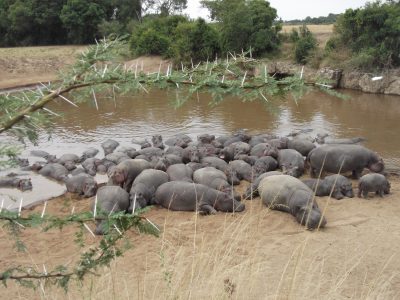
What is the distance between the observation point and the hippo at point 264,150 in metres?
10.1

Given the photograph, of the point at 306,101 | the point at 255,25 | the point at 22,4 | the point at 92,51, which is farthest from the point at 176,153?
the point at 22,4

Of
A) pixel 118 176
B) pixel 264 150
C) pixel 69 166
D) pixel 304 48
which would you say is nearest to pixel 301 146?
pixel 264 150

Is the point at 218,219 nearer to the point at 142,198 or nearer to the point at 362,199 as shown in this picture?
the point at 142,198

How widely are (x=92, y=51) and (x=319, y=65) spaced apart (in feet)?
77.1

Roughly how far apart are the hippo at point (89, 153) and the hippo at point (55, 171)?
96cm

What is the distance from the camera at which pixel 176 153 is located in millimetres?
→ 10625

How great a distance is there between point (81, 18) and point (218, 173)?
3188 cm

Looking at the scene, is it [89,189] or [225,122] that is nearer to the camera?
[89,189]

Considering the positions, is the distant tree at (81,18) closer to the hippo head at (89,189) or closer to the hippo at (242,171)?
the hippo at (242,171)

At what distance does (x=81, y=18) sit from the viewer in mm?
37125

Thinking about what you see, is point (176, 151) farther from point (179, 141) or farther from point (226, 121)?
point (226, 121)

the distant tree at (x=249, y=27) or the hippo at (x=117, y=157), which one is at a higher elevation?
the distant tree at (x=249, y=27)

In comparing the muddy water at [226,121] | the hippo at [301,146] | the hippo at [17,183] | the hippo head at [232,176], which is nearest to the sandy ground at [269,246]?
the hippo head at [232,176]

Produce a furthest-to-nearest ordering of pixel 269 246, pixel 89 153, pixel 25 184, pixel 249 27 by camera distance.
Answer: pixel 249 27, pixel 89 153, pixel 25 184, pixel 269 246
